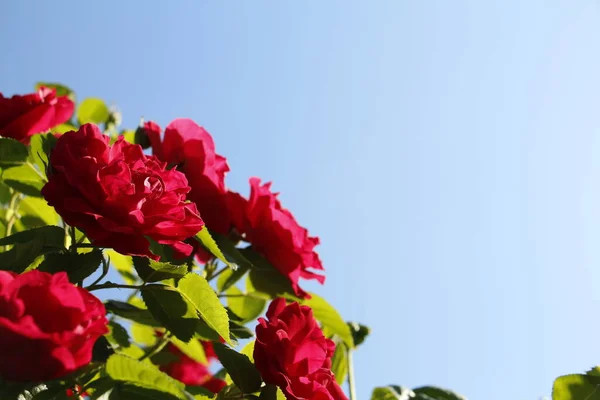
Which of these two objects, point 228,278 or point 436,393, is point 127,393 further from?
point 436,393

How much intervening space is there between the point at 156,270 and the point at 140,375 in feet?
0.54

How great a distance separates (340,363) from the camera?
1.46 meters

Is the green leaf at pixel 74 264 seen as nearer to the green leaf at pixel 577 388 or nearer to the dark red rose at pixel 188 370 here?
the green leaf at pixel 577 388

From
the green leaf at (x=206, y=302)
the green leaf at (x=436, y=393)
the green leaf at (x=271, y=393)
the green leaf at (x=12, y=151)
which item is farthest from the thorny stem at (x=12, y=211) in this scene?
the green leaf at (x=436, y=393)

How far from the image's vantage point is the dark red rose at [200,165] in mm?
1184

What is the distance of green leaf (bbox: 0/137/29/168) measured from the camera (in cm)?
111

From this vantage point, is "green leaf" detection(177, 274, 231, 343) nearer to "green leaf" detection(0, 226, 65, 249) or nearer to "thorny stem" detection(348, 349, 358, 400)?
"green leaf" detection(0, 226, 65, 249)

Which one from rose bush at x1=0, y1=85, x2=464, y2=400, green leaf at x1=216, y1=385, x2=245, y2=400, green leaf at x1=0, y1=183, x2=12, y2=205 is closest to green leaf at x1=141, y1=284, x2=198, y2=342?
rose bush at x1=0, y1=85, x2=464, y2=400

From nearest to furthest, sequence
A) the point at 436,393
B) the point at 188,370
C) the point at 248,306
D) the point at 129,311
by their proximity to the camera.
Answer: the point at 129,311, the point at 436,393, the point at 248,306, the point at 188,370

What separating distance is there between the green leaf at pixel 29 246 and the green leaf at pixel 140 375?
0.57 ft

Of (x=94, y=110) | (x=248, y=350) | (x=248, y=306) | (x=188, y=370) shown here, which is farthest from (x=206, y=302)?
(x=94, y=110)

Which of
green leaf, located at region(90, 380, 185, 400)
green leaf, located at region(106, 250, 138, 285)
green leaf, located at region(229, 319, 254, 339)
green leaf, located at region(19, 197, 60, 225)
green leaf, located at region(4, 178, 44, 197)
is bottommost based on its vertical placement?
green leaf, located at region(90, 380, 185, 400)

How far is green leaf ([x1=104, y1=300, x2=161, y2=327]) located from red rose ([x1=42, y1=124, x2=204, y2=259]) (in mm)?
222

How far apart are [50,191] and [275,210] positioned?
50cm
